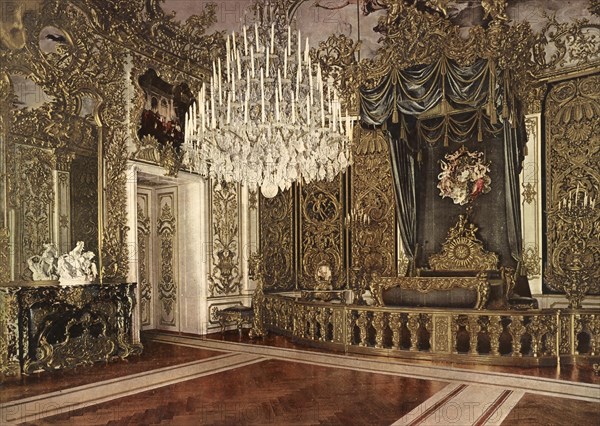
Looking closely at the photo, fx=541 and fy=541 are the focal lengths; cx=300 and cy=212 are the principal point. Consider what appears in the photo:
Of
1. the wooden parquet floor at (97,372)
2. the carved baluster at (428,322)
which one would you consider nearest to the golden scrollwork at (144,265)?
the wooden parquet floor at (97,372)

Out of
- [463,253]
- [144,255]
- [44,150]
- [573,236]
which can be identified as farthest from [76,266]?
[573,236]

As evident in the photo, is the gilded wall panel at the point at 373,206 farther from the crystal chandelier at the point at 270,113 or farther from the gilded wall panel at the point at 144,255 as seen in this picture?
the gilded wall panel at the point at 144,255

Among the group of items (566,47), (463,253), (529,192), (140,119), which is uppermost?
(566,47)

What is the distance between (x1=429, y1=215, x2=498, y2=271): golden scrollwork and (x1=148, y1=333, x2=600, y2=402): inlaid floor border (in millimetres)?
2807

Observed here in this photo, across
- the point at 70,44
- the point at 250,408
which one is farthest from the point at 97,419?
the point at 70,44

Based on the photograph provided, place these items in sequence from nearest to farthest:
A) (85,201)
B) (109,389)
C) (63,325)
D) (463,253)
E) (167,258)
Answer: (109,389) → (63,325) → (85,201) → (463,253) → (167,258)

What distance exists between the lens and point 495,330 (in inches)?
223

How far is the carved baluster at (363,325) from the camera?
635 centimetres

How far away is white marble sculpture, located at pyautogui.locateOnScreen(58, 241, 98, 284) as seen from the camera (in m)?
6.09

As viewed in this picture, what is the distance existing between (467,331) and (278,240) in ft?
13.9

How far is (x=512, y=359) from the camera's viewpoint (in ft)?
18.3

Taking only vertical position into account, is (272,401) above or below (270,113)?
below

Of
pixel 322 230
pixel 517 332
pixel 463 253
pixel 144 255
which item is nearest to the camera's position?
pixel 517 332

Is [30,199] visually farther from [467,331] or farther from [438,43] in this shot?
[467,331]
